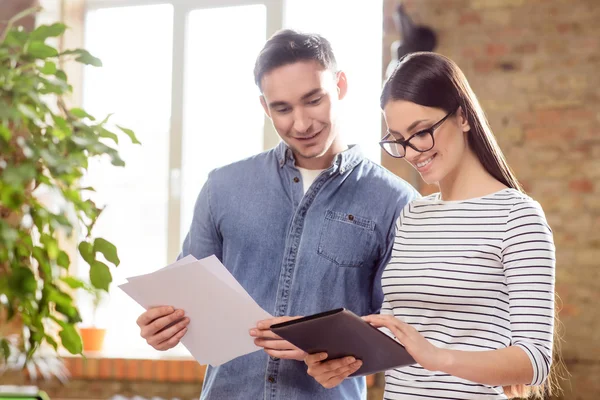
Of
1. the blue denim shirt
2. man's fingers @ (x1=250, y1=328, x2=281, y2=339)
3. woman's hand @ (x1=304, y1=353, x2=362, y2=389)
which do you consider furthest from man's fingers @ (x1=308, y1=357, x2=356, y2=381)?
the blue denim shirt

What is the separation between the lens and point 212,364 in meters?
1.56

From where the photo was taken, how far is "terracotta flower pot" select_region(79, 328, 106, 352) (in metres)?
3.94

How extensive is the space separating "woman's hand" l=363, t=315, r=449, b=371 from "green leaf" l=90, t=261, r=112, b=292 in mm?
439

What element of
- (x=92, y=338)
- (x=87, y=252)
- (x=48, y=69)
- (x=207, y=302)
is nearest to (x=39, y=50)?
(x=48, y=69)

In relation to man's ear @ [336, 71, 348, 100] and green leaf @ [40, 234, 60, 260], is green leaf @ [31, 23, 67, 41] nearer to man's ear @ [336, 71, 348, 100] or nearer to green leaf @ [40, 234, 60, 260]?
green leaf @ [40, 234, 60, 260]

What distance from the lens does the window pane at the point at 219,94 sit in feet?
13.8

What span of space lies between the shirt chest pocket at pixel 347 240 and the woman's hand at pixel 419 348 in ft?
1.46

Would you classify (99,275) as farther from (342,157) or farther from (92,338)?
(92,338)

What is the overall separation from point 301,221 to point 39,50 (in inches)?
28.9

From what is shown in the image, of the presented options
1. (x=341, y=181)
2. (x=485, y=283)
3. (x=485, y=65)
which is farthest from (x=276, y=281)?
(x=485, y=65)

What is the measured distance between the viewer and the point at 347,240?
1620 mm

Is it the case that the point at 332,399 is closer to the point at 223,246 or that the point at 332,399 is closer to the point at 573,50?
the point at 223,246

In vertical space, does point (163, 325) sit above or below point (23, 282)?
below

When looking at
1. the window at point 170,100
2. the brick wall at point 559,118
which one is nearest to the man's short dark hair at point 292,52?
the brick wall at point 559,118
